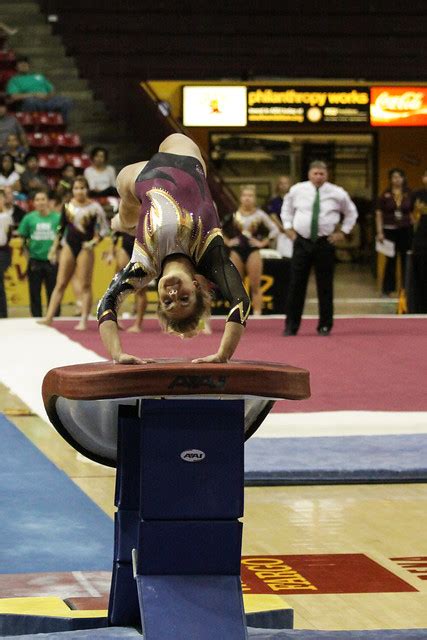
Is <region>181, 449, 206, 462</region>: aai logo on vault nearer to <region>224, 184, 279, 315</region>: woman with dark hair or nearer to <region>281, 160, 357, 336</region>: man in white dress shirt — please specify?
<region>281, 160, 357, 336</region>: man in white dress shirt

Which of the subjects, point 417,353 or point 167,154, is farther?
point 417,353

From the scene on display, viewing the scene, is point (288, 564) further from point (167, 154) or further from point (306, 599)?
point (167, 154)

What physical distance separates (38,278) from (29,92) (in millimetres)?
6258

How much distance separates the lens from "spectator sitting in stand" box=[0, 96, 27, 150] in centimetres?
1903

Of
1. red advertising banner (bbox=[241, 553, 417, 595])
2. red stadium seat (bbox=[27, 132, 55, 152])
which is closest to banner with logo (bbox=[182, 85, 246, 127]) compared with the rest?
red stadium seat (bbox=[27, 132, 55, 152])

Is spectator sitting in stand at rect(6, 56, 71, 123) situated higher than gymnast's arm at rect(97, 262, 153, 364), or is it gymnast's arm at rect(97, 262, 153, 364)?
spectator sitting in stand at rect(6, 56, 71, 123)

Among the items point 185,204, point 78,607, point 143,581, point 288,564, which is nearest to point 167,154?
point 185,204

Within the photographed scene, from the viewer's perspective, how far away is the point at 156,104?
20406 mm

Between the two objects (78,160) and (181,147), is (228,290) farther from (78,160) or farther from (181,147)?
(78,160)

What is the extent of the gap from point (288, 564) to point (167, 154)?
2003 mm

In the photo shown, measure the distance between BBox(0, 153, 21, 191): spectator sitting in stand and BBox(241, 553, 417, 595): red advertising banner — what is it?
13416 millimetres

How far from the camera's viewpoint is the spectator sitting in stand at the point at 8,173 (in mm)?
17859

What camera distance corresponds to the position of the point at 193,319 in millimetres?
4508

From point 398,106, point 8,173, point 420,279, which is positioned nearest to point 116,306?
point 420,279
